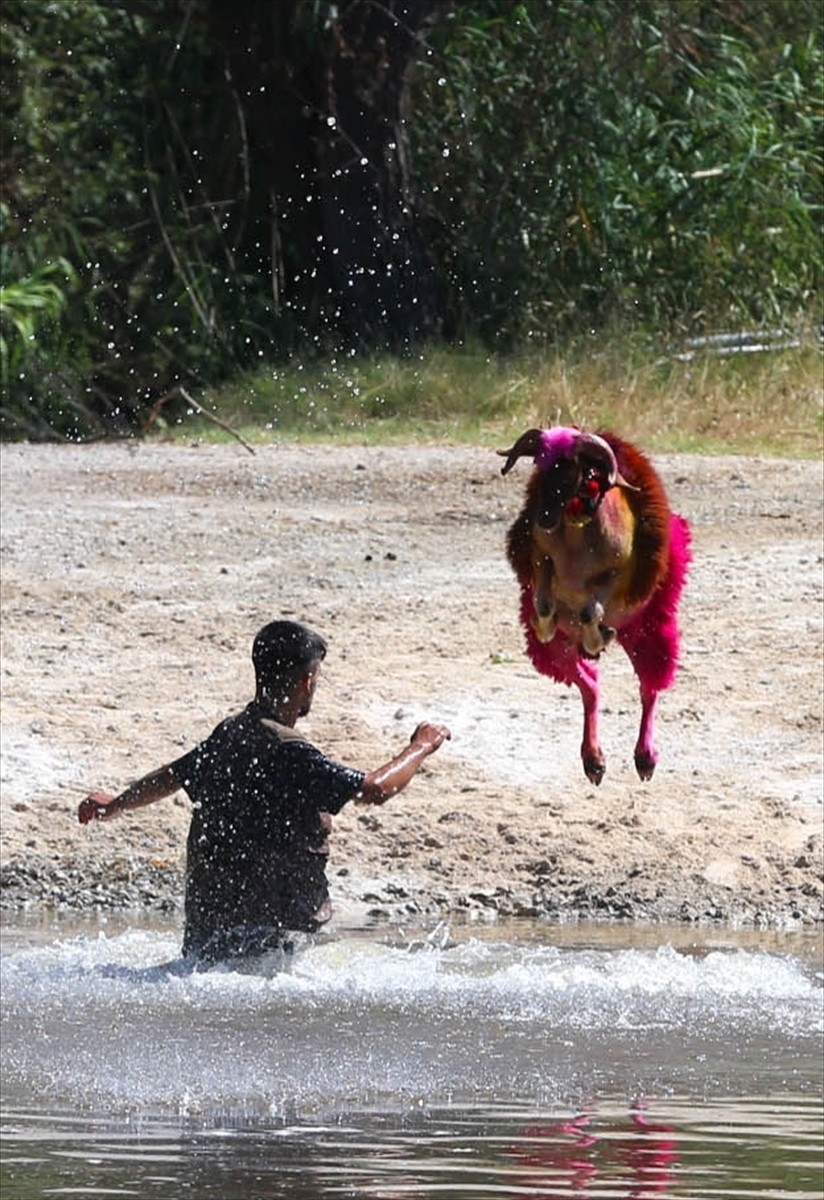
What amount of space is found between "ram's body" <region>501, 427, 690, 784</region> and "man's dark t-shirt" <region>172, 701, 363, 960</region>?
2364 millimetres

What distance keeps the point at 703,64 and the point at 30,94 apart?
4004mm

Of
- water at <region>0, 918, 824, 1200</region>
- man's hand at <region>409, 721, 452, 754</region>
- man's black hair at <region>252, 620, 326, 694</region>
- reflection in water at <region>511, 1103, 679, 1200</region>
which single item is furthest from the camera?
man's black hair at <region>252, 620, 326, 694</region>

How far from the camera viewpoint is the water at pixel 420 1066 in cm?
646

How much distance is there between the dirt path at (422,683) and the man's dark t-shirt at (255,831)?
133 centimetres

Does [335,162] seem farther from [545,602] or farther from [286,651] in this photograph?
[545,602]

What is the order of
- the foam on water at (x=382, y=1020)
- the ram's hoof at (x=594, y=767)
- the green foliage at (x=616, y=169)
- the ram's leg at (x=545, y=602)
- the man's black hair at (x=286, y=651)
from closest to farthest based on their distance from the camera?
the ram's leg at (x=545, y=602) → the ram's hoof at (x=594, y=767) → the foam on water at (x=382, y=1020) → the man's black hair at (x=286, y=651) → the green foliage at (x=616, y=169)

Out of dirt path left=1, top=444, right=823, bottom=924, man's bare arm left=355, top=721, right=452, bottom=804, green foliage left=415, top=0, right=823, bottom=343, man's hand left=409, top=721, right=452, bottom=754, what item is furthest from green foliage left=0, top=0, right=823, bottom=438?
man's hand left=409, top=721, right=452, bottom=754

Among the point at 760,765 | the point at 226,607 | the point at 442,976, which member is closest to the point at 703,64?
the point at 226,607

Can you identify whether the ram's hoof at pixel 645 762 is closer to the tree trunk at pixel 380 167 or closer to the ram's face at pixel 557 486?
the ram's face at pixel 557 486

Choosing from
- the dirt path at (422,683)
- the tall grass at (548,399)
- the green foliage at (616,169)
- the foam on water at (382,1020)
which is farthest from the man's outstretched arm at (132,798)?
the green foliage at (616,169)

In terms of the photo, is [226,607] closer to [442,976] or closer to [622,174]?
[442,976]

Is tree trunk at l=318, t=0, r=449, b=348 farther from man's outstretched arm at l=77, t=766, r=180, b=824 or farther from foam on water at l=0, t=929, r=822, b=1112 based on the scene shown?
man's outstretched arm at l=77, t=766, r=180, b=824

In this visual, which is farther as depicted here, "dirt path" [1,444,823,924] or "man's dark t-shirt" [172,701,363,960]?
"dirt path" [1,444,823,924]

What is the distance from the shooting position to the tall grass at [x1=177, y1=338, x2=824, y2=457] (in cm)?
1390
